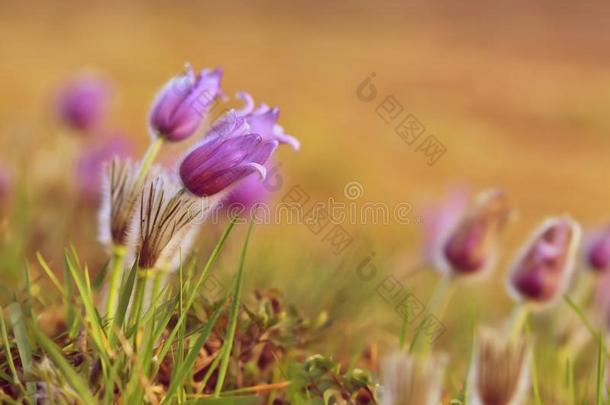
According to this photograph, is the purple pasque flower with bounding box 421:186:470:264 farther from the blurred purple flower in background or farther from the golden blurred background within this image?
the blurred purple flower in background

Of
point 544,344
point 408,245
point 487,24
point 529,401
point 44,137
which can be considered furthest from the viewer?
point 487,24

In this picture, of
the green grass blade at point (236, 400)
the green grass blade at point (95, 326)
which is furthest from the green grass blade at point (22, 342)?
the green grass blade at point (236, 400)

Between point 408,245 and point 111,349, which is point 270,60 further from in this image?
point 111,349

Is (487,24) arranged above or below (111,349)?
above

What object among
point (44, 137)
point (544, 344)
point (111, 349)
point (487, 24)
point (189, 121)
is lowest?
point (44, 137)

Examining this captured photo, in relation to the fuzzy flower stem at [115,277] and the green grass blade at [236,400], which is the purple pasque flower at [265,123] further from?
the green grass blade at [236,400]

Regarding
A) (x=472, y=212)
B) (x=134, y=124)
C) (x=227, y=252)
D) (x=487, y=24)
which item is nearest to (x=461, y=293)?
(x=227, y=252)

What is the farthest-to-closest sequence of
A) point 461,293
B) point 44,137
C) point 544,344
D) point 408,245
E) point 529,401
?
point 408,245 < point 44,137 < point 461,293 < point 544,344 < point 529,401
